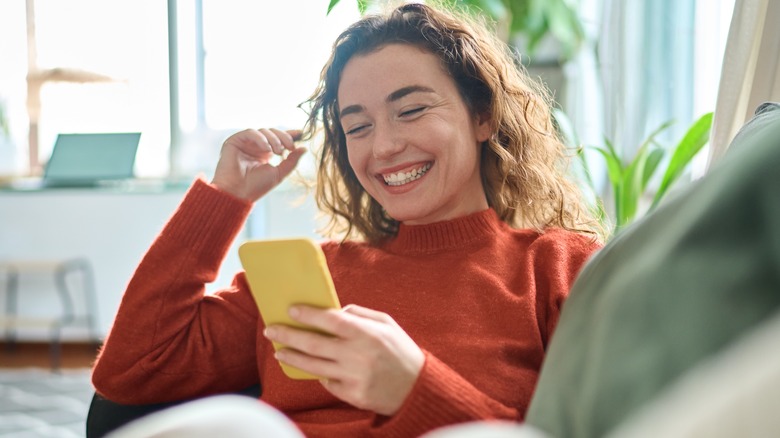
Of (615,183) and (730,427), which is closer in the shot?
(730,427)

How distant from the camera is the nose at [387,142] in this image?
131 cm

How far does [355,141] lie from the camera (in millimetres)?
1370

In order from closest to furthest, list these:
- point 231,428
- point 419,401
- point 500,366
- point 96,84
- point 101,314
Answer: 1. point 231,428
2. point 419,401
3. point 500,366
4. point 101,314
5. point 96,84

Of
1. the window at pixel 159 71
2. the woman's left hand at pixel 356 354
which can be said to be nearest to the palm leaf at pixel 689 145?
the woman's left hand at pixel 356 354

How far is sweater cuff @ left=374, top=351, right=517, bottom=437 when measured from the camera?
3.14 feet

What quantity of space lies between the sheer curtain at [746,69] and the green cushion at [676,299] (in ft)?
2.22

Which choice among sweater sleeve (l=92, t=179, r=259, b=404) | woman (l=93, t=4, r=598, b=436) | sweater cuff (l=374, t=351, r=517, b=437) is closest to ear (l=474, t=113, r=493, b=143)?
woman (l=93, t=4, r=598, b=436)

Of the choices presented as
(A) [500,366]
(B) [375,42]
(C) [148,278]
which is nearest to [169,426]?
(A) [500,366]

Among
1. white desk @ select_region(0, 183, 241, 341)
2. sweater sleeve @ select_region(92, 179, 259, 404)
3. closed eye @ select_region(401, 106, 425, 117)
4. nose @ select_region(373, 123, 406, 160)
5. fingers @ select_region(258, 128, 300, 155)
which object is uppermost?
closed eye @ select_region(401, 106, 425, 117)

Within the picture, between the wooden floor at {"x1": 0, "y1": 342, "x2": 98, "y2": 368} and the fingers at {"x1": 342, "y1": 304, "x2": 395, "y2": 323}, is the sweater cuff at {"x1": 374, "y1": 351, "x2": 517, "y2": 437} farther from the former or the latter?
the wooden floor at {"x1": 0, "y1": 342, "x2": 98, "y2": 368}

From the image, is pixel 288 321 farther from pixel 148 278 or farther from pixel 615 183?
pixel 615 183

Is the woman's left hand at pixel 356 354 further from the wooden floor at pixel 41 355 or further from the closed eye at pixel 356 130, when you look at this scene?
the wooden floor at pixel 41 355

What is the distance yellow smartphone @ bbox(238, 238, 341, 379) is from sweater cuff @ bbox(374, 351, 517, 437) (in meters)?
0.12

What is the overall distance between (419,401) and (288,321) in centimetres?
18
